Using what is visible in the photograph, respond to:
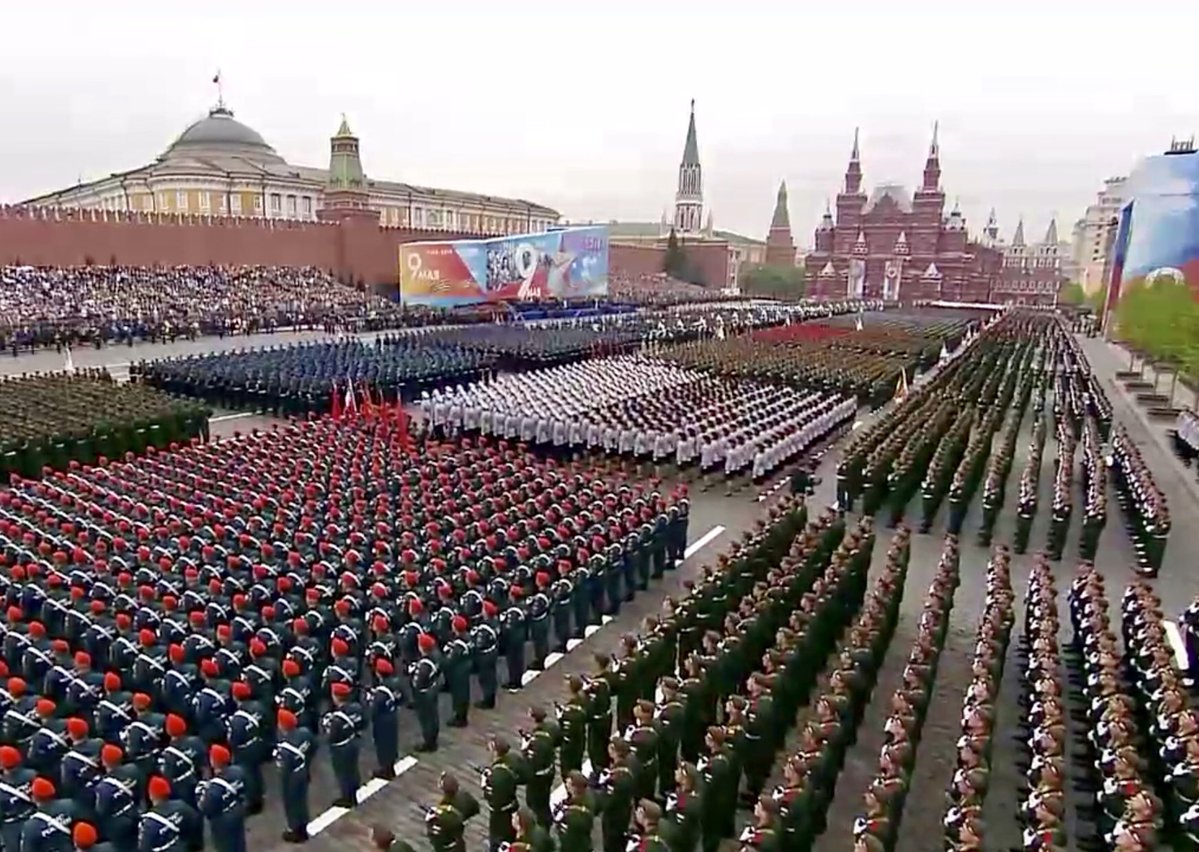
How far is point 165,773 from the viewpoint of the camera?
4.83 meters

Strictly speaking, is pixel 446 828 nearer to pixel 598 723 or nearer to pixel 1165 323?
pixel 598 723

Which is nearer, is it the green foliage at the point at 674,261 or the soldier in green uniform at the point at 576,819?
the soldier in green uniform at the point at 576,819

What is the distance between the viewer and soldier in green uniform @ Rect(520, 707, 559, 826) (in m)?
5.04

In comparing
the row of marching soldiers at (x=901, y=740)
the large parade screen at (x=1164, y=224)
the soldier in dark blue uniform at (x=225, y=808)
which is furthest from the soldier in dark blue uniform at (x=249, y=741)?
the large parade screen at (x=1164, y=224)

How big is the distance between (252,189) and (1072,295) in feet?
226

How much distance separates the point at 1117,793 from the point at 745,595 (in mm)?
3533

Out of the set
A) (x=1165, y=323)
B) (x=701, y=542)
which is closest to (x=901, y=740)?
(x=701, y=542)

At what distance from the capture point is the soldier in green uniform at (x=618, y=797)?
15.8 feet

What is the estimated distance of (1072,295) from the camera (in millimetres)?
77312

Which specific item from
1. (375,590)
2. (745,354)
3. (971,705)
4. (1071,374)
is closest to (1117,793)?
(971,705)

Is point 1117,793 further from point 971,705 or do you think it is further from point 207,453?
point 207,453

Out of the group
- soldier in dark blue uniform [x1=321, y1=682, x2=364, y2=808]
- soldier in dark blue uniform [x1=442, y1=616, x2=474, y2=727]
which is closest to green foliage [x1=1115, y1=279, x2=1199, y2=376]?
soldier in dark blue uniform [x1=442, y1=616, x2=474, y2=727]

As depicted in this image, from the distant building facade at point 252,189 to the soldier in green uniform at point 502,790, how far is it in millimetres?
43056

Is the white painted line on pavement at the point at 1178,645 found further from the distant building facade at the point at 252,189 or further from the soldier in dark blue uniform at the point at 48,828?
the distant building facade at the point at 252,189
